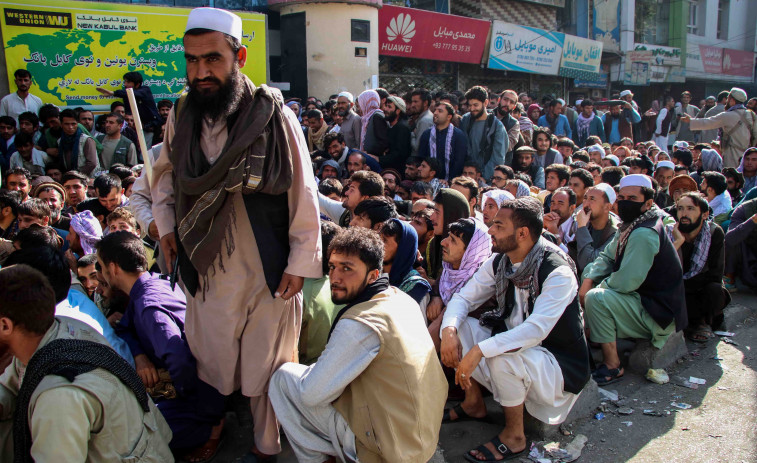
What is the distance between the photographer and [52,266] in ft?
9.11

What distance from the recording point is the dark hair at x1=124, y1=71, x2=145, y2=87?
7.69m

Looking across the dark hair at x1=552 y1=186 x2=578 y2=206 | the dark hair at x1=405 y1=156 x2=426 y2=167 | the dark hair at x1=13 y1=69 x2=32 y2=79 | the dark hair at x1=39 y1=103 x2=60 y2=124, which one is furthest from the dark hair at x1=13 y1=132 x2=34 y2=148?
the dark hair at x1=552 y1=186 x2=578 y2=206

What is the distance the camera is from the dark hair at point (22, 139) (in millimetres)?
6723

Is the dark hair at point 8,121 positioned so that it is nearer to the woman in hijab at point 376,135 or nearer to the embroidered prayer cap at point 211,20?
the woman in hijab at point 376,135

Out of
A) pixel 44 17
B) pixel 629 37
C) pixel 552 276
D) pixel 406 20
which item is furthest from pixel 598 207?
pixel 629 37

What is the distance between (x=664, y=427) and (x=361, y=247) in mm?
2248

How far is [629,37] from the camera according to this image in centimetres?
2198

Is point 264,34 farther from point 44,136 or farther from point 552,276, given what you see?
point 552,276

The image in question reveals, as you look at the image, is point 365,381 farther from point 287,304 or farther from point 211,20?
point 211,20

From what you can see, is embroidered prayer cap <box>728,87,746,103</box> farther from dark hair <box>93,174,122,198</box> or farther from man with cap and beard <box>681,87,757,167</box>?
dark hair <box>93,174,122,198</box>

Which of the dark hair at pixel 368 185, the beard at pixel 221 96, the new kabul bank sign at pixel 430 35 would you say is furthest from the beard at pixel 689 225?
the new kabul bank sign at pixel 430 35

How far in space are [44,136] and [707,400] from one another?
7.29m

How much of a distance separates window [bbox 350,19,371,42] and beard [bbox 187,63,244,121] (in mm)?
9954

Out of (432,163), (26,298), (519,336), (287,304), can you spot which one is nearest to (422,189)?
(432,163)
